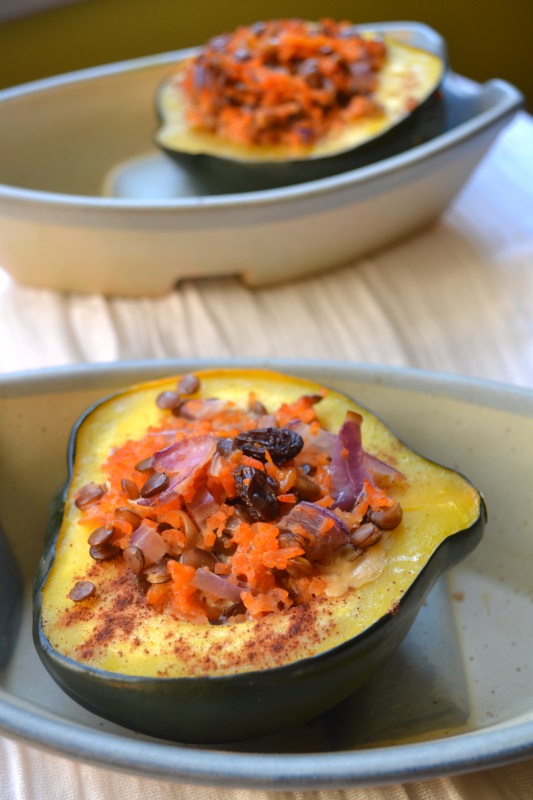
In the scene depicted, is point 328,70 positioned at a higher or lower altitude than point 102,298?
higher

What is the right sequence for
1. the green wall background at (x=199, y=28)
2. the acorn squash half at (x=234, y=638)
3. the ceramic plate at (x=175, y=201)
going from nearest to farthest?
the acorn squash half at (x=234, y=638) < the ceramic plate at (x=175, y=201) < the green wall background at (x=199, y=28)

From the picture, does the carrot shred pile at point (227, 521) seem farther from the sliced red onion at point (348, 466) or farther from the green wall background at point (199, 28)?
the green wall background at point (199, 28)

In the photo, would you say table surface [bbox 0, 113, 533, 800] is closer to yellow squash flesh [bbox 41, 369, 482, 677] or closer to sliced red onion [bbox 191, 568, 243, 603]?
yellow squash flesh [bbox 41, 369, 482, 677]

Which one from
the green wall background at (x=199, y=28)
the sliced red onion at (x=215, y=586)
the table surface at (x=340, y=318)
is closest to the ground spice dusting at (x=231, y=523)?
the sliced red onion at (x=215, y=586)

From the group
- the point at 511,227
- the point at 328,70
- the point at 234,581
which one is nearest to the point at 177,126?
the point at 328,70

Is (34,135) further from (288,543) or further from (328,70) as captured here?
(288,543)

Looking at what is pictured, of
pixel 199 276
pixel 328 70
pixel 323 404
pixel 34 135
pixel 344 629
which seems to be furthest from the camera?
pixel 34 135
